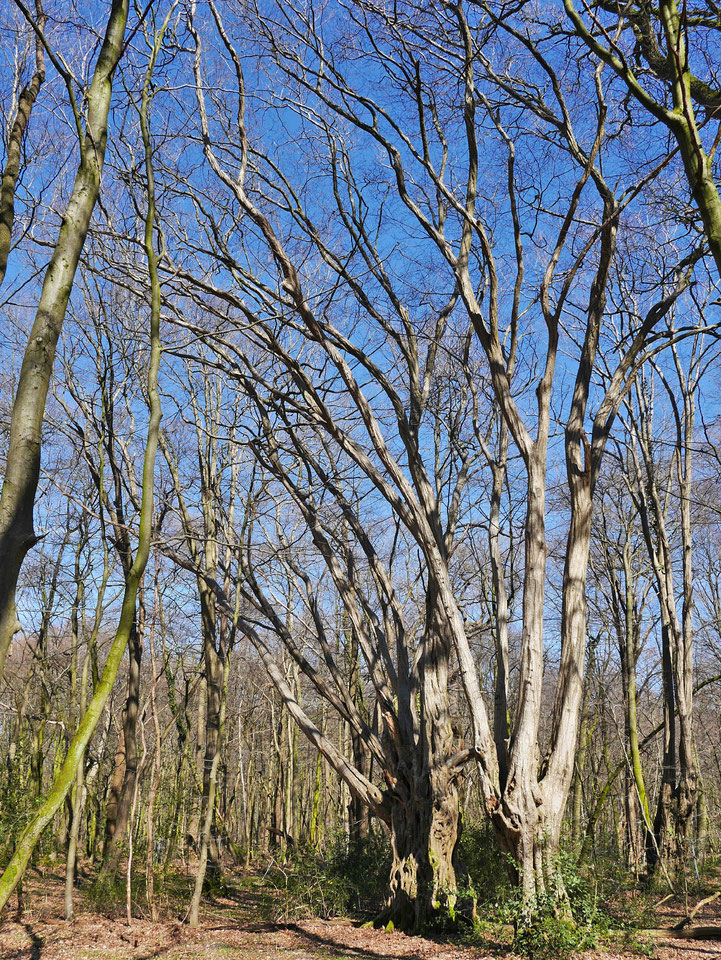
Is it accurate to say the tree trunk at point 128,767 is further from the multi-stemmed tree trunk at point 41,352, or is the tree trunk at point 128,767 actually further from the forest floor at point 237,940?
the multi-stemmed tree trunk at point 41,352

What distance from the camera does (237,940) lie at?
808 centimetres

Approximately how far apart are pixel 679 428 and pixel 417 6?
8338mm

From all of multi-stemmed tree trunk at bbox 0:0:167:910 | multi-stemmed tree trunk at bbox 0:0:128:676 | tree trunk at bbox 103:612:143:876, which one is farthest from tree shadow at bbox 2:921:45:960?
multi-stemmed tree trunk at bbox 0:0:128:676

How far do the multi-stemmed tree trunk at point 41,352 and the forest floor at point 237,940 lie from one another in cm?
637

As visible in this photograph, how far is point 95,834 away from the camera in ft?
48.8

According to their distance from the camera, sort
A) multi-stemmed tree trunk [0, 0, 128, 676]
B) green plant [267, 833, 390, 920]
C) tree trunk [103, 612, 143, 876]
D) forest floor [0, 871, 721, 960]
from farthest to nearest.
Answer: tree trunk [103, 612, 143, 876] < green plant [267, 833, 390, 920] < forest floor [0, 871, 721, 960] < multi-stemmed tree trunk [0, 0, 128, 676]

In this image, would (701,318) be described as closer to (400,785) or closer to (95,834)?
(400,785)

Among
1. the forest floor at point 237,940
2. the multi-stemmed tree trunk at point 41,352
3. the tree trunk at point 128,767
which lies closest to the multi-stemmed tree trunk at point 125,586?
the multi-stemmed tree trunk at point 41,352

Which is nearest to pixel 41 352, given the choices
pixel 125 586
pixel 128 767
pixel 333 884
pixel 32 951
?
pixel 125 586

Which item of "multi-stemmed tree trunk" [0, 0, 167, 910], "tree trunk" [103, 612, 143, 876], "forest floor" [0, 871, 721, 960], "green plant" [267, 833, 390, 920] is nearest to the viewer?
"multi-stemmed tree trunk" [0, 0, 167, 910]

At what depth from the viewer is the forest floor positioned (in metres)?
6.66

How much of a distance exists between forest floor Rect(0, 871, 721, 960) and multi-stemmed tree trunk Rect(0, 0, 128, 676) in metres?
6.37

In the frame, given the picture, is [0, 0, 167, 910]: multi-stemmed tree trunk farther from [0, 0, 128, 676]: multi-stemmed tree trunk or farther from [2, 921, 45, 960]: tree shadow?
[2, 921, 45, 960]: tree shadow

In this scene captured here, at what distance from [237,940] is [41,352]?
8.21 metres
